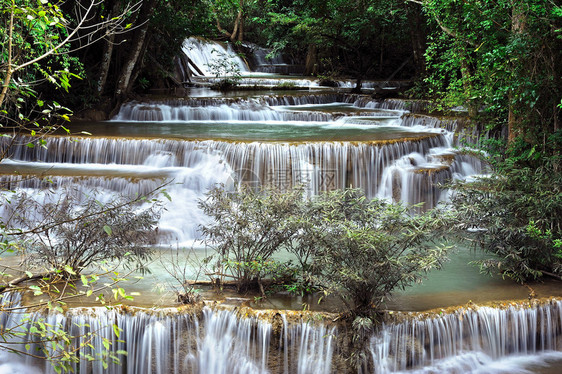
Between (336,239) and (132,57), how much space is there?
12.4 meters

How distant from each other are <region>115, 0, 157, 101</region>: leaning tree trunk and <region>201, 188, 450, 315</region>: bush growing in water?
10357mm

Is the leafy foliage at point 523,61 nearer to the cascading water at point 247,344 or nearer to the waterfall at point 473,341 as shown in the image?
the waterfall at point 473,341

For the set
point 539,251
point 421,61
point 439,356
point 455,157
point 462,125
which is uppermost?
point 421,61

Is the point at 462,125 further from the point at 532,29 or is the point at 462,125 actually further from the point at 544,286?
the point at 544,286

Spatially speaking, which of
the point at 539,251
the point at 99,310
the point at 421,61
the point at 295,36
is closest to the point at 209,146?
the point at 99,310

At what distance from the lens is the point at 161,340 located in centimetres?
649

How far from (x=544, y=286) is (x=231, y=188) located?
5647 mm

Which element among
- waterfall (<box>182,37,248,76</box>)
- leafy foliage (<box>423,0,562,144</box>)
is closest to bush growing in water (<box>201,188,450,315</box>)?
leafy foliage (<box>423,0,562,144</box>)

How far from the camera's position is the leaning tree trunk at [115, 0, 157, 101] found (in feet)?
54.3

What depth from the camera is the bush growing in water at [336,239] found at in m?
6.44

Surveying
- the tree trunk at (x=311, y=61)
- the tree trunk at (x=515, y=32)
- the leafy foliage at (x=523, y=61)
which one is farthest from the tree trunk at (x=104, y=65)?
the tree trunk at (x=311, y=61)

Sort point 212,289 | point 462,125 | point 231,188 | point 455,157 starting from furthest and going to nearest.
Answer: point 462,125 < point 455,157 < point 231,188 < point 212,289

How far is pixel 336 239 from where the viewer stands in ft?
21.9

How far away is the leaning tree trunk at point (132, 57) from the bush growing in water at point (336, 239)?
10.4 metres
